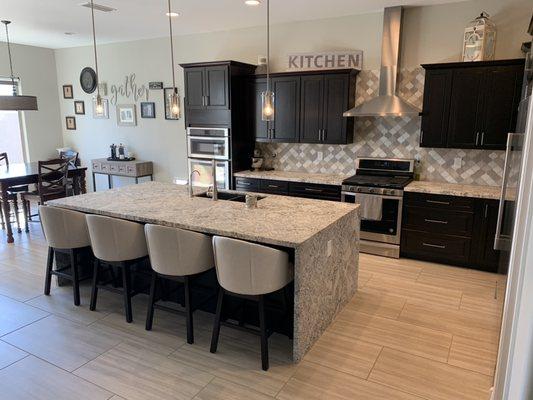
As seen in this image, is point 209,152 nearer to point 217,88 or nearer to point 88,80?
point 217,88

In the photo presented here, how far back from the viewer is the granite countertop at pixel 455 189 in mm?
4293

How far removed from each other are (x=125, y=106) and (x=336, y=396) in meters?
6.54

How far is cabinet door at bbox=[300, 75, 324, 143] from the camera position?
5203 mm

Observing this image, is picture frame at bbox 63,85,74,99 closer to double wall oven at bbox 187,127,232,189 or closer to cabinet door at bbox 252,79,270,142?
double wall oven at bbox 187,127,232,189

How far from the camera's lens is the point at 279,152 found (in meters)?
6.05

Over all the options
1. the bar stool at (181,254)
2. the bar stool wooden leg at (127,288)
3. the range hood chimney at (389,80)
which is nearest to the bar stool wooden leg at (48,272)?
the bar stool wooden leg at (127,288)

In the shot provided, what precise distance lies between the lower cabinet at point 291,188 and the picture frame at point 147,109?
246 centimetres

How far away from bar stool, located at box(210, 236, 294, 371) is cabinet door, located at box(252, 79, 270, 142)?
10.6 ft

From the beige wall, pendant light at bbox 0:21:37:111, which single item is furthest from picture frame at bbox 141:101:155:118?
pendant light at bbox 0:21:37:111

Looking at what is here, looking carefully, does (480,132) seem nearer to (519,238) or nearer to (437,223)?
(437,223)

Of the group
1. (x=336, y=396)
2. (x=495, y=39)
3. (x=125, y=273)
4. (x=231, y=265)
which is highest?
(x=495, y=39)

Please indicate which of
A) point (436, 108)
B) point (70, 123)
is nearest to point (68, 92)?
point (70, 123)

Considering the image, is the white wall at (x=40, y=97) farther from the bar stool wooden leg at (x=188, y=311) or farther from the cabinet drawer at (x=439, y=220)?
the cabinet drawer at (x=439, y=220)

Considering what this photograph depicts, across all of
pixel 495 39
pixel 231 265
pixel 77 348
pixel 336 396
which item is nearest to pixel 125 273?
pixel 77 348
